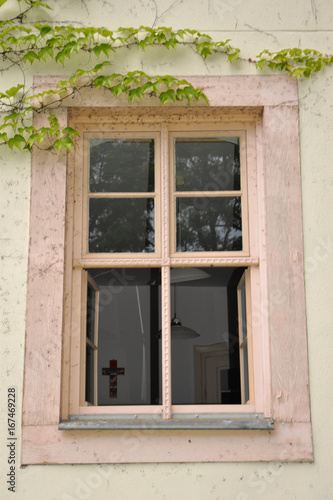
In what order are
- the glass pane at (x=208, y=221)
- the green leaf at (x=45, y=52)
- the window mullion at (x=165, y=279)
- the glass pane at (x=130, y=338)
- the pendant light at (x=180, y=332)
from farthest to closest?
the pendant light at (x=180, y=332)
the glass pane at (x=130, y=338)
the glass pane at (x=208, y=221)
the green leaf at (x=45, y=52)
the window mullion at (x=165, y=279)

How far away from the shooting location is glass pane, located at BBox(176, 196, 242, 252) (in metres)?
4.26

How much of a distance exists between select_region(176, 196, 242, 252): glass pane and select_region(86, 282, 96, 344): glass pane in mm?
636

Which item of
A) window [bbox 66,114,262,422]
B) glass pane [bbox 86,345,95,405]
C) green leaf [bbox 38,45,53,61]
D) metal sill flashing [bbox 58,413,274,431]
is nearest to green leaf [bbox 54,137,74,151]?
window [bbox 66,114,262,422]

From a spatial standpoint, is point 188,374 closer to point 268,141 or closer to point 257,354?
point 257,354

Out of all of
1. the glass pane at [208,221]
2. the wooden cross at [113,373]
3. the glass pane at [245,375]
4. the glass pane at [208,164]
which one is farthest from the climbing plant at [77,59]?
the wooden cross at [113,373]

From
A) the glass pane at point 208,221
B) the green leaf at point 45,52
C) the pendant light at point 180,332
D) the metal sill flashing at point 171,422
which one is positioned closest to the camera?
the metal sill flashing at point 171,422

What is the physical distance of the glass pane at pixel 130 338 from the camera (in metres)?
4.87

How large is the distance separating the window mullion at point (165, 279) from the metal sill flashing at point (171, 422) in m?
0.09

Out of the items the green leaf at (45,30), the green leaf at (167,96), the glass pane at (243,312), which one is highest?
the green leaf at (45,30)

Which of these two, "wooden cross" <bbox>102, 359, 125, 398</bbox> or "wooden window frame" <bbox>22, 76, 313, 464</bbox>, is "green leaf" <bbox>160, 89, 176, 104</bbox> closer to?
"wooden window frame" <bbox>22, 76, 313, 464</bbox>

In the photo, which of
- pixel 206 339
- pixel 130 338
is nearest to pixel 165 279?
pixel 130 338

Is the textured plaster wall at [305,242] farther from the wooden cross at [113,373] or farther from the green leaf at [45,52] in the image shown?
the wooden cross at [113,373]

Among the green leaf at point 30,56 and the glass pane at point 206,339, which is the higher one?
the green leaf at point 30,56

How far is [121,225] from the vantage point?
4.26 meters
